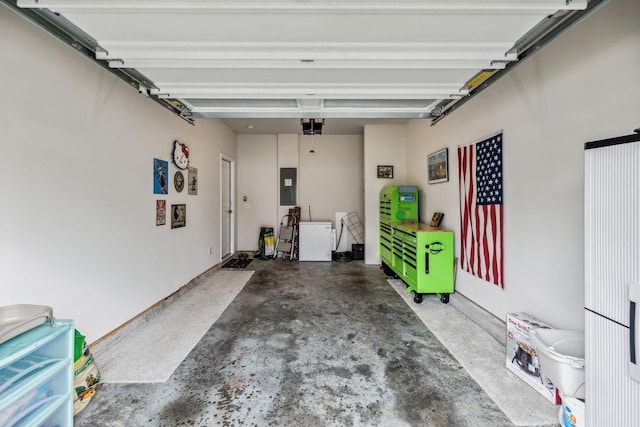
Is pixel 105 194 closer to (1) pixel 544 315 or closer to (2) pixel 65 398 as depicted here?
(2) pixel 65 398

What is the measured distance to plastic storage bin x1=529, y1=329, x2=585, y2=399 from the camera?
53.1 inches

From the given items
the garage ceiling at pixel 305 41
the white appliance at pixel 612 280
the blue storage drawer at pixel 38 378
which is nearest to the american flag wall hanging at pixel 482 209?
the garage ceiling at pixel 305 41

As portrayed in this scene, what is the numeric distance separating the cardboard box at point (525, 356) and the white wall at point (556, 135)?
218 millimetres

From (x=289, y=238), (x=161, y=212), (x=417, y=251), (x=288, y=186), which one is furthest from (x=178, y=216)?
(x=417, y=251)

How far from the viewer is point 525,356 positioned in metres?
1.80

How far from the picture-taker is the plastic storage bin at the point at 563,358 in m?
1.35

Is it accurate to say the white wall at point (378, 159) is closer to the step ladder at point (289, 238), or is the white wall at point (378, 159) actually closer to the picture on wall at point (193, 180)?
the step ladder at point (289, 238)

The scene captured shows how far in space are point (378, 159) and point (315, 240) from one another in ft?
7.04

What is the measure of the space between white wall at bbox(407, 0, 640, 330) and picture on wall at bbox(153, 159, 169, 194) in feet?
11.8

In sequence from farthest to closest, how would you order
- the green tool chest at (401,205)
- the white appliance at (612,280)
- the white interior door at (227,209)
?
the white interior door at (227,209) < the green tool chest at (401,205) < the white appliance at (612,280)

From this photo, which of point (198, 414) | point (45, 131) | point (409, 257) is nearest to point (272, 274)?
point (409, 257)

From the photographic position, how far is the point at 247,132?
5.79 metres

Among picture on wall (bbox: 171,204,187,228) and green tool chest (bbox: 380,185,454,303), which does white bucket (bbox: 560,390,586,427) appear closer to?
green tool chest (bbox: 380,185,454,303)

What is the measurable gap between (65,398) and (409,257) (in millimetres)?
3313
